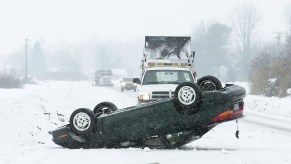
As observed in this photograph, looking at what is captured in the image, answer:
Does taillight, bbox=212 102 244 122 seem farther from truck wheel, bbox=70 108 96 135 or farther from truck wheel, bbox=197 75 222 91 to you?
truck wheel, bbox=70 108 96 135

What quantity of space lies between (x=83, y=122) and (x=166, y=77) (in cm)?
687

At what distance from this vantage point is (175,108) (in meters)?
10.4

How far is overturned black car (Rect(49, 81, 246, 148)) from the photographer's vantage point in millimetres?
10383

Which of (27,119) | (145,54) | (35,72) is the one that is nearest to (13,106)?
(27,119)

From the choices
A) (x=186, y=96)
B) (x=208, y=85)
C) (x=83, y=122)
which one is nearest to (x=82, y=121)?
(x=83, y=122)

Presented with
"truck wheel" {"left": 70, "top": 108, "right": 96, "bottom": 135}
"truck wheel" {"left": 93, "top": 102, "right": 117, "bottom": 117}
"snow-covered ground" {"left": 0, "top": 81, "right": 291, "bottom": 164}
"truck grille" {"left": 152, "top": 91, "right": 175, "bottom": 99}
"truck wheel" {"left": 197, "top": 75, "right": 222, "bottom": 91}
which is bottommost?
"snow-covered ground" {"left": 0, "top": 81, "right": 291, "bottom": 164}

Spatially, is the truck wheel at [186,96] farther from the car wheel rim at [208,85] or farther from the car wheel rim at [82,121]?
the car wheel rim at [82,121]

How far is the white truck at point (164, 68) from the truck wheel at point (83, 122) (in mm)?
5109

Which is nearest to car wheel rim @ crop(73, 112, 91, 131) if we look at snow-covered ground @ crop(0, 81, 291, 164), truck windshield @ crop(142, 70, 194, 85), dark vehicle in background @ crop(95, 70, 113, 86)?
snow-covered ground @ crop(0, 81, 291, 164)

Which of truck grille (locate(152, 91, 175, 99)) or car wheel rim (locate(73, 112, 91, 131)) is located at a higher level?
truck grille (locate(152, 91, 175, 99))

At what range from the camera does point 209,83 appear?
11625 millimetres

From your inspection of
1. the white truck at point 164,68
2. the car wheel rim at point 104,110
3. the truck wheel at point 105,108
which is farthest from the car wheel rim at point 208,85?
the white truck at point 164,68

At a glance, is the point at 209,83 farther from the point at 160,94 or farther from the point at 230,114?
the point at 160,94

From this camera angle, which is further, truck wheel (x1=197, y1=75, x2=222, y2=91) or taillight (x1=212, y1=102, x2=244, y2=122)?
truck wheel (x1=197, y1=75, x2=222, y2=91)
